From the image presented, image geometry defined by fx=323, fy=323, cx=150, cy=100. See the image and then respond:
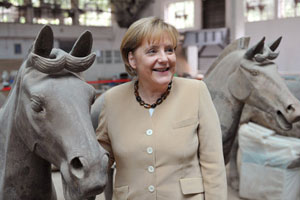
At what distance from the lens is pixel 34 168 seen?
4.82ft

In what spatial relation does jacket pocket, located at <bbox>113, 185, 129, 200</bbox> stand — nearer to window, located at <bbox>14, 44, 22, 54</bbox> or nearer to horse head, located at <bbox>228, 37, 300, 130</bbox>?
horse head, located at <bbox>228, 37, 300, 130</bbox>

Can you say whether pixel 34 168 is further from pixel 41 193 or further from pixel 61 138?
pixel 61 138

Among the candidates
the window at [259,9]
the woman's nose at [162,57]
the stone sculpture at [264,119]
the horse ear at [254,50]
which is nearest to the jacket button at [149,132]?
the woman's nose at [162,57]

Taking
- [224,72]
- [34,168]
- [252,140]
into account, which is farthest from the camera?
[252,140]

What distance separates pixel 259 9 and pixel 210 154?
44.6ft

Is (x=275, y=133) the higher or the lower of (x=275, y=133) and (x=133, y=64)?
the lower

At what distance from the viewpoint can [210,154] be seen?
1.56 m

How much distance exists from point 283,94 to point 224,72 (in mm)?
579

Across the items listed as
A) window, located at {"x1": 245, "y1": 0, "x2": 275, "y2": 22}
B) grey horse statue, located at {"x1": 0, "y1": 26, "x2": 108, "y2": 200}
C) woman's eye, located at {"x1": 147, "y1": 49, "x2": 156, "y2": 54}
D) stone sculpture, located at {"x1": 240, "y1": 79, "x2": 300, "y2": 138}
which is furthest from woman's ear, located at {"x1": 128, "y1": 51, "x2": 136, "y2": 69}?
window, located at {"x1": 245, "y1": 0, "x2": 275, "y2": 22}

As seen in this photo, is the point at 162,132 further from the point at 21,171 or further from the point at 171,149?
the point at 21,171

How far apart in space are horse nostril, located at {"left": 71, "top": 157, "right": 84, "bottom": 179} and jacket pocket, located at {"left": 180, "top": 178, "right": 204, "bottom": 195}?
57 cm

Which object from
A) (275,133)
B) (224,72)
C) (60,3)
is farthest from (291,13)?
(60,3)

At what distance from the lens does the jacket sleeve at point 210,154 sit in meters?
1.53

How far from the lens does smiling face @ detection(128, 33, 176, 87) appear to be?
4.85 ft
